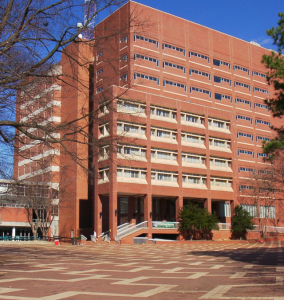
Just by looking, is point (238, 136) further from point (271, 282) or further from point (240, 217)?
point (271, 282)

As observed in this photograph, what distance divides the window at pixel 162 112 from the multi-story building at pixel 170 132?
144 mm

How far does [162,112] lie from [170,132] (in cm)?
315

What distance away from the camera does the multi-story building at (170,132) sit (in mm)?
53062

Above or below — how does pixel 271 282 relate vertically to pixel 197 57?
below

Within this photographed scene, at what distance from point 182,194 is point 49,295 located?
48.0 m

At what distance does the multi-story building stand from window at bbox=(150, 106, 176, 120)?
0.14 meters

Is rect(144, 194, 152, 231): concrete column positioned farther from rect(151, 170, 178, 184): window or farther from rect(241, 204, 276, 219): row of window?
rect(241, 204, 276, 219): row of window

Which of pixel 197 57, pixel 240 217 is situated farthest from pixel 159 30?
pixel 240 217

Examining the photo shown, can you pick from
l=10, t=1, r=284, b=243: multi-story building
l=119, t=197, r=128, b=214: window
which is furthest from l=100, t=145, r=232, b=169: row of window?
l=119, t=197, r=128, b=214: window

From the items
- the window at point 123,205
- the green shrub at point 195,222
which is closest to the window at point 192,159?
the green shrub at point 195,222

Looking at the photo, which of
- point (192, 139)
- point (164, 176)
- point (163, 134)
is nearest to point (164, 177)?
point (164, 176)

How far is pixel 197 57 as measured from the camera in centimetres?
6869

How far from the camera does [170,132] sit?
57.4 meters

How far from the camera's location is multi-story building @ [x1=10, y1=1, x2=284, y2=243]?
53.1 m
